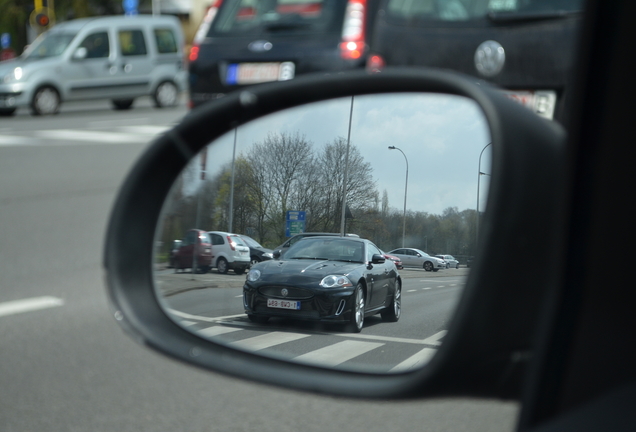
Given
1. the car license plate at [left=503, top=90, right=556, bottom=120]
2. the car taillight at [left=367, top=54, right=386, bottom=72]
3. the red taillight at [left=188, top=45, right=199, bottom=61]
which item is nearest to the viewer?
the car license plate at [left=503, top=90, right=556, bottom=120]

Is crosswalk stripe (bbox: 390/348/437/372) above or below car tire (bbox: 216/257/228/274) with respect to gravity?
below

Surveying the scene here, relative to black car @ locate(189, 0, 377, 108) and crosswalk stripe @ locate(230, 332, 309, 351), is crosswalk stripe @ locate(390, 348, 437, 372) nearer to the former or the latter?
crosswalk stripe @ locate(230, 332, 309, 351)

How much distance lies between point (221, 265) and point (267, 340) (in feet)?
0.49

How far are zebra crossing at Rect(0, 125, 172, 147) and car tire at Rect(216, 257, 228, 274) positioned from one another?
1262 cm

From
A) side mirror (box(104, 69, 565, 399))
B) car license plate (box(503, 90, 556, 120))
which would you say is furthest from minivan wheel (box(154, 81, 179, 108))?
side mirror (box(104, 69, 565, 399))

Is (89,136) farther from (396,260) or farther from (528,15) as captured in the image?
(396,260)

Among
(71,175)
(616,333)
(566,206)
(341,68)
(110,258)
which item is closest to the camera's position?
(566,206)

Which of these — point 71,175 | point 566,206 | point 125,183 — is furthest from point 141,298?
point 71,175

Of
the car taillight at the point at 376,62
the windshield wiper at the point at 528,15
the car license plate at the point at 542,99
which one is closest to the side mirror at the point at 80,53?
the car taillight at the point at 376,62

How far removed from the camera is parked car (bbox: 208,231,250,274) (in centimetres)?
130

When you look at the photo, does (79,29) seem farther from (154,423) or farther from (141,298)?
(141,298)

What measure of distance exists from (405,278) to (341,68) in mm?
6090

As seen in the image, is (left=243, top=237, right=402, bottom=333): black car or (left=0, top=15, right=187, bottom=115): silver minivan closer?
(left=243, top=237, right=402, bottom=333): black car

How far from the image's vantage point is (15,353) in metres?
4.13
